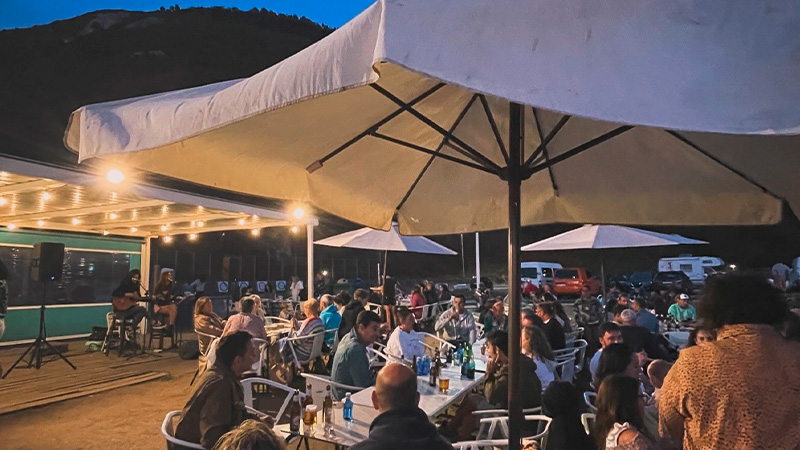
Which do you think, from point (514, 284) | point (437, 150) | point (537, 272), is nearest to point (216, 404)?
point (514, 284)

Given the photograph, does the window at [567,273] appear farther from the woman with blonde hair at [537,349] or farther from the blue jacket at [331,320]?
the woman with blonde hair at [537,349]

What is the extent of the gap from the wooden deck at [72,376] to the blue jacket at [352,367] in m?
4.12

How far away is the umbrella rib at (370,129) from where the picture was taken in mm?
2658

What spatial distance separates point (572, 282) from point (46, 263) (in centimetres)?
2055

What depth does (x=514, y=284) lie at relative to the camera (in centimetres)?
254

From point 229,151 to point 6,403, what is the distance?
5725 mm

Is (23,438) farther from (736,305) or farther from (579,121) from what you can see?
(736,305)

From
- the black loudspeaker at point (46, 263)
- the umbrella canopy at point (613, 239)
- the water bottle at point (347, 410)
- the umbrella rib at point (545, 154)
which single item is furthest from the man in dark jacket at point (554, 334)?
the black loudspeaker at point (46, 263)

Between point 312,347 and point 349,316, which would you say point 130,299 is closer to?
point 312,347

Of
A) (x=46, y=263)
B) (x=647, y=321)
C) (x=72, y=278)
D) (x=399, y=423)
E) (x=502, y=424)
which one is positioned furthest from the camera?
(x=72, y=278)

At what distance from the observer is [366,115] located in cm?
275

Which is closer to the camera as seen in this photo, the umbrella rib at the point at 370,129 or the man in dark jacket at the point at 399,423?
the man in dark jacket at the point at 399,423

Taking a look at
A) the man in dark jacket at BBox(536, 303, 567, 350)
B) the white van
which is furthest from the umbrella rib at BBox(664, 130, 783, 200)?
the white van

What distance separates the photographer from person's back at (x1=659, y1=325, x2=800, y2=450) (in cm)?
162
